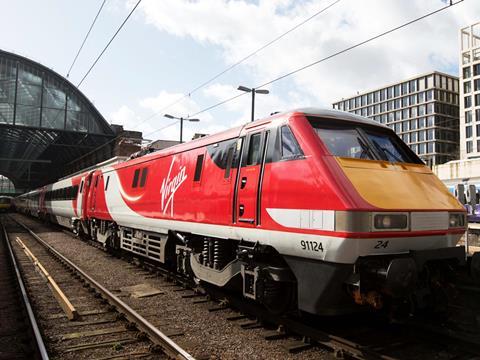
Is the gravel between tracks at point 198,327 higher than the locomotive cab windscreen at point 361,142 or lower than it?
lower

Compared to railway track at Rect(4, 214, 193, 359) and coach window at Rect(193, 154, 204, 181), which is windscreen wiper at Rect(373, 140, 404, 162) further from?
railway track at Rect(4, 214, 193, 359)

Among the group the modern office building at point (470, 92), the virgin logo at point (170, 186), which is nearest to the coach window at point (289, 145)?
the virgin logo at point (170, 186)

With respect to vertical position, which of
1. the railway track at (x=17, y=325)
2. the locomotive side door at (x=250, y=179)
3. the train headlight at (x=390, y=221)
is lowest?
the railway track at (x=17, y=325)

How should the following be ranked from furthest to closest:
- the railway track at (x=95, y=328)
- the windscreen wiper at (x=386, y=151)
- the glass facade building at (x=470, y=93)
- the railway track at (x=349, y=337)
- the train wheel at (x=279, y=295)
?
the glass facade building at (x=470, y=93), the windscreen wiper at (x=386, y=151), the train wheel at (x=279, y=295), the railway track at (x=95, y=328), the railway track at (x=349, y=337)

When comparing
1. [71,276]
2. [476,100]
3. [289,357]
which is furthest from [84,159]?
[476,100]

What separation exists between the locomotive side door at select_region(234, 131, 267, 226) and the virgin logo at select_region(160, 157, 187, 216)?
2.29 m

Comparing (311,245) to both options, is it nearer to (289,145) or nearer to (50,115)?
(289,145)

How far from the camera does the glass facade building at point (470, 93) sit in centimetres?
7256

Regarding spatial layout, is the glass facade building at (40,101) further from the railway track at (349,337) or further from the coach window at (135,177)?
the railway track at (349,337)

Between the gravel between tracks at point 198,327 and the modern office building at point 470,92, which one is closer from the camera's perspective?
the gravel between tracks at point 198,327

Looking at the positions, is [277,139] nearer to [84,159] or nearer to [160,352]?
[160,352]

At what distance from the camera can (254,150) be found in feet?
20.8

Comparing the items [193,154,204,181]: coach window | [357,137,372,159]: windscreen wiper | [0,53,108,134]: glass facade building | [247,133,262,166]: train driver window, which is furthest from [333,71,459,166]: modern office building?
[247,133,262,166]: train driver window

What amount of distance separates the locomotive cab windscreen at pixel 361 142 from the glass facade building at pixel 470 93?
75.3 meters
